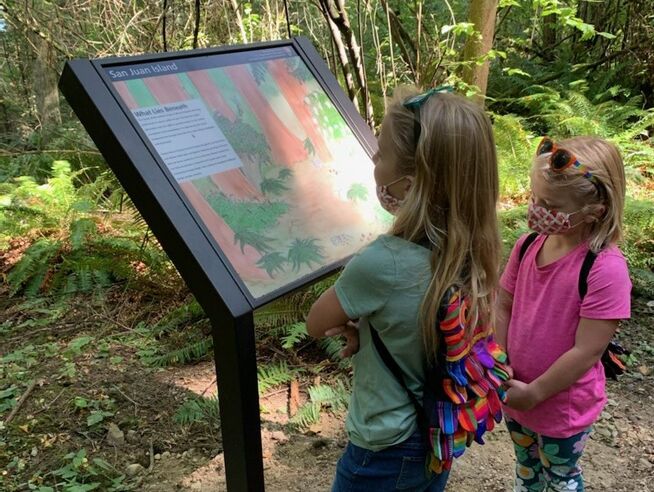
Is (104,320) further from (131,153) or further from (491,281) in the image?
(491,281)

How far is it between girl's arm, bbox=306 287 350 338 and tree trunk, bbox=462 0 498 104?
455cm

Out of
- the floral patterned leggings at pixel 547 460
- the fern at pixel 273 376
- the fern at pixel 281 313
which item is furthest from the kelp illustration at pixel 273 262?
the fern at pixel 281 313

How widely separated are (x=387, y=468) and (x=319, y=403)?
181cm

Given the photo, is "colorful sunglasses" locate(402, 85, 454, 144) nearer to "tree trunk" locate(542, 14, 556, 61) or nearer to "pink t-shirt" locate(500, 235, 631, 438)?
"pink t-shirt" locate(500, 235, 631, 438)

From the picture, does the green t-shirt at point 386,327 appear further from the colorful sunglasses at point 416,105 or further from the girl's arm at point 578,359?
the girl's arm at point 578,359

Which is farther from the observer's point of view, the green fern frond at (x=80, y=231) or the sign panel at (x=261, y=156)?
the green fern frond at (x=80, y=231)

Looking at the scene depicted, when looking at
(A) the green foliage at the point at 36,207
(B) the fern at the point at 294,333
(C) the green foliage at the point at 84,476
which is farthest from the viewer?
(A) the green foliage at the point at 36,207

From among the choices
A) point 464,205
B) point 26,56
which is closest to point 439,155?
point 464,205

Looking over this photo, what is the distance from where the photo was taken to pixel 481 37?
18.3 ft

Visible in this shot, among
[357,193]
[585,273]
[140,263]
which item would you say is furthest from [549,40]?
[585,273]

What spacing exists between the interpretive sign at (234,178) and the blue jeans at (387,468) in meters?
0.29

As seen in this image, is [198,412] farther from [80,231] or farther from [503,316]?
[80,231]

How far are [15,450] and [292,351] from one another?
1635 mm

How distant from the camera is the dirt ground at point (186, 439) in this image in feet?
9.06
